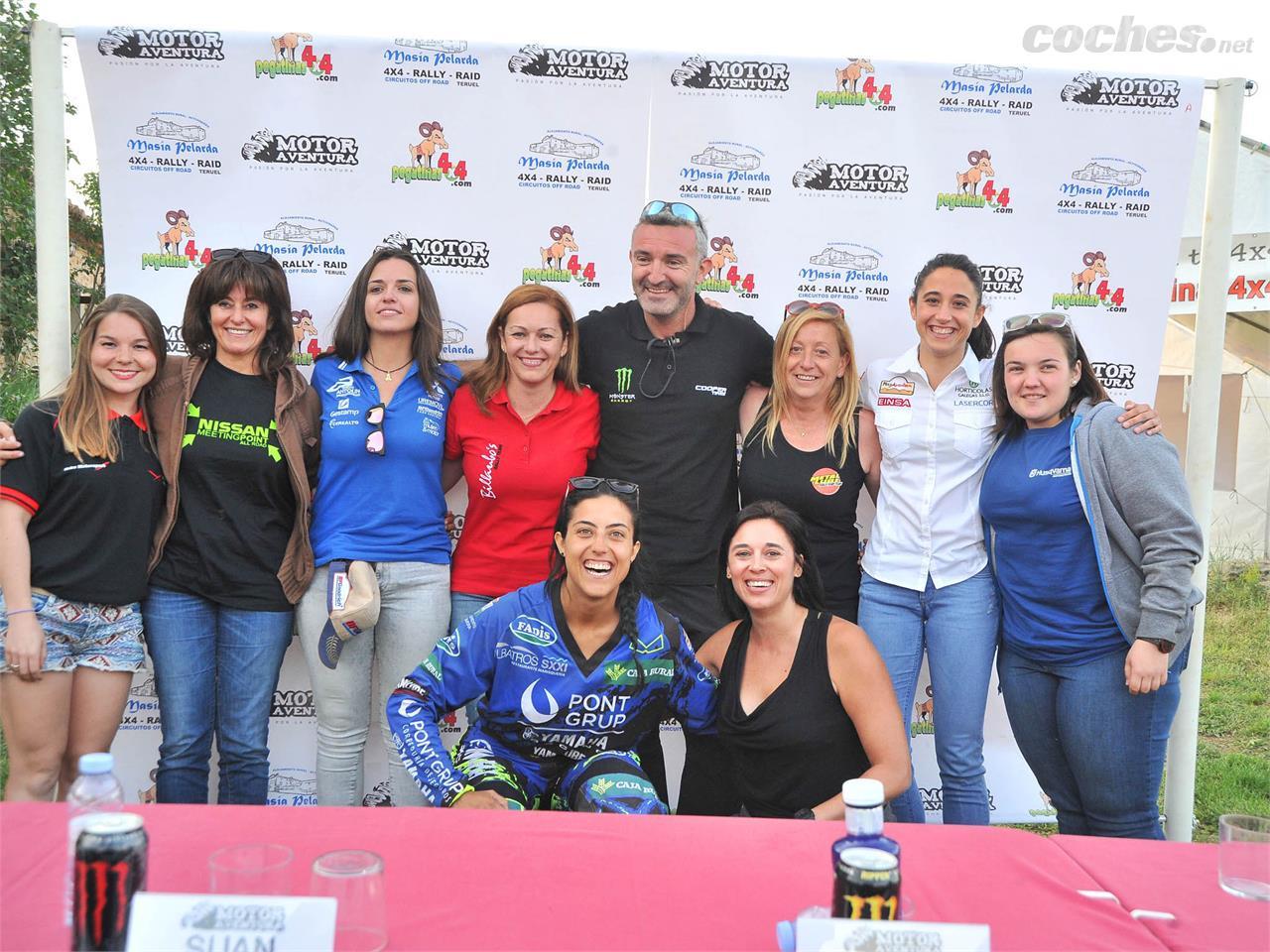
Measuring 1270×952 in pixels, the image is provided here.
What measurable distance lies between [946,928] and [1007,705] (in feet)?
6.63

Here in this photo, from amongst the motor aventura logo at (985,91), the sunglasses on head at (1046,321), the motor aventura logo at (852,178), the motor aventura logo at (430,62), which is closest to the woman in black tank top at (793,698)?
the sunglasses on head at (1046,321)

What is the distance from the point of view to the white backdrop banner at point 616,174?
3846 millimetres

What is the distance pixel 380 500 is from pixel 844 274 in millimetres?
1893

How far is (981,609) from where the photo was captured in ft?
10.7

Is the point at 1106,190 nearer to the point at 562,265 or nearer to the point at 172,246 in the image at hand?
the point at 562,265

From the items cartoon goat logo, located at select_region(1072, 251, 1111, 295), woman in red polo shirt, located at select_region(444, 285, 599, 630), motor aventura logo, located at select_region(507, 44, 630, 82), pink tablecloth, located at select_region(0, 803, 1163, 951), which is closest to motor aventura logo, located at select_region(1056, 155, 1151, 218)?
cartoon goat logo, located at select_region(1072, 251, 1111, 295)

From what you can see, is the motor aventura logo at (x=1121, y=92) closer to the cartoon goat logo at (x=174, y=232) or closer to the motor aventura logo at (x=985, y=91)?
the motor aventura logo at (x=985, y=91)

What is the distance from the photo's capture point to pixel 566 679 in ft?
8.41

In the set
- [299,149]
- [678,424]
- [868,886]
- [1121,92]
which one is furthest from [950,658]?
[299,149]

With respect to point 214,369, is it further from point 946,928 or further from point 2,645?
point 946,928

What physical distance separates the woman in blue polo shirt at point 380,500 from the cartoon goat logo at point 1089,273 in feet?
7.75

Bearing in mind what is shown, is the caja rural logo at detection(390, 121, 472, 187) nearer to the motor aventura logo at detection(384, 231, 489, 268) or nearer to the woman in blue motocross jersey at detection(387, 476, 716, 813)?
the motor aventura logo at detection(384, 231, 489, 268)

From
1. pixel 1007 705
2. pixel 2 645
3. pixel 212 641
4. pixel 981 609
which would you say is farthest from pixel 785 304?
pixel 2 645

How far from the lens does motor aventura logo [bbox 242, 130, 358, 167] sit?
386 centimetres
